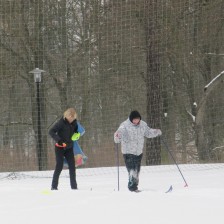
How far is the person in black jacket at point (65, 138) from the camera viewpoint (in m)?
8.48

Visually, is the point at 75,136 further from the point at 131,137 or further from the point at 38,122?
the point at 38,122

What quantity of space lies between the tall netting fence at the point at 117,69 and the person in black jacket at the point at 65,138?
659 cm

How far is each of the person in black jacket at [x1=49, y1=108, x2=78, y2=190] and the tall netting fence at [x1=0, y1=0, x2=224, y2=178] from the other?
6.59m

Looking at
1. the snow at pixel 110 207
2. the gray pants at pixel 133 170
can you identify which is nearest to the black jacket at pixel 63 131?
the gray pants at pixel 133 170

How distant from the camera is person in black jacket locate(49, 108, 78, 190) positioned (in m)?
8.48

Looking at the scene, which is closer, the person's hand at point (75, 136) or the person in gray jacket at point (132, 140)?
the person in gray jacket at point (132, 140)

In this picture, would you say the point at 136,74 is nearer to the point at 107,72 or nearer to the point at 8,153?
the point at 107,72

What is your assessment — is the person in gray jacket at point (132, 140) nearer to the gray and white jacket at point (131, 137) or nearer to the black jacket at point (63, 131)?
the gray and white jacket at point (131, 137)

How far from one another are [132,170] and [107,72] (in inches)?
320

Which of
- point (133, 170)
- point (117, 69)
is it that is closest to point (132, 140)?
point (133, 170)

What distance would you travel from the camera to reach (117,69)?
53.5 ft

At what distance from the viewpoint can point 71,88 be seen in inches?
720

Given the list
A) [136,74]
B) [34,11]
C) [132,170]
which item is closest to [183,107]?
[136,74]

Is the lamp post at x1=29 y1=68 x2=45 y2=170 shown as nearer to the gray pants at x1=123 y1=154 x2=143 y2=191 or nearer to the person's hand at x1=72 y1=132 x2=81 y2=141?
the person's hand at x1=72 y1=132 x2=81 y2=141
